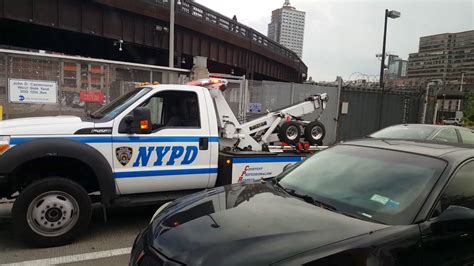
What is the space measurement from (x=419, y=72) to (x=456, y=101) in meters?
23.0

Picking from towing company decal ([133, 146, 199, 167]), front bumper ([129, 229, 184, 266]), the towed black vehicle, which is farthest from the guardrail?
front bumper ([129, 229, 184, 266])

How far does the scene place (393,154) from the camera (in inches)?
134

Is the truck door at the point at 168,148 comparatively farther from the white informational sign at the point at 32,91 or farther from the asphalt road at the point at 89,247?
the white informational sign at the point at 32,91

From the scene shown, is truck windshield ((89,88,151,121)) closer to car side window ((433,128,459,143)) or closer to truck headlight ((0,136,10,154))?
truck headlight ((0,136,10,154))

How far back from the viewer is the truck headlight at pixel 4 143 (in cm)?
454

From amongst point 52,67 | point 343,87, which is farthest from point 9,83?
point 343,87

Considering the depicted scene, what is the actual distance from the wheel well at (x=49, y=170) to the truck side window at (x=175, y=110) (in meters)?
1.15

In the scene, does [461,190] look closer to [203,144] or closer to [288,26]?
[203,144]

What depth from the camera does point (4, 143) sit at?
4555mm

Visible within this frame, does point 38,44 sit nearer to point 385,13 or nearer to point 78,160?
point 385,13

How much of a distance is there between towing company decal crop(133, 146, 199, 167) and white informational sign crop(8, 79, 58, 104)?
7212mm

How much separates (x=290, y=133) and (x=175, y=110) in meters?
3.55

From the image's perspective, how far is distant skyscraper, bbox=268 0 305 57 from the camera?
6090 cm

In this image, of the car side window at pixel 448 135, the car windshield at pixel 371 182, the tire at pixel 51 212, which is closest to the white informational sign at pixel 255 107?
the car side window at pixel 448 135
